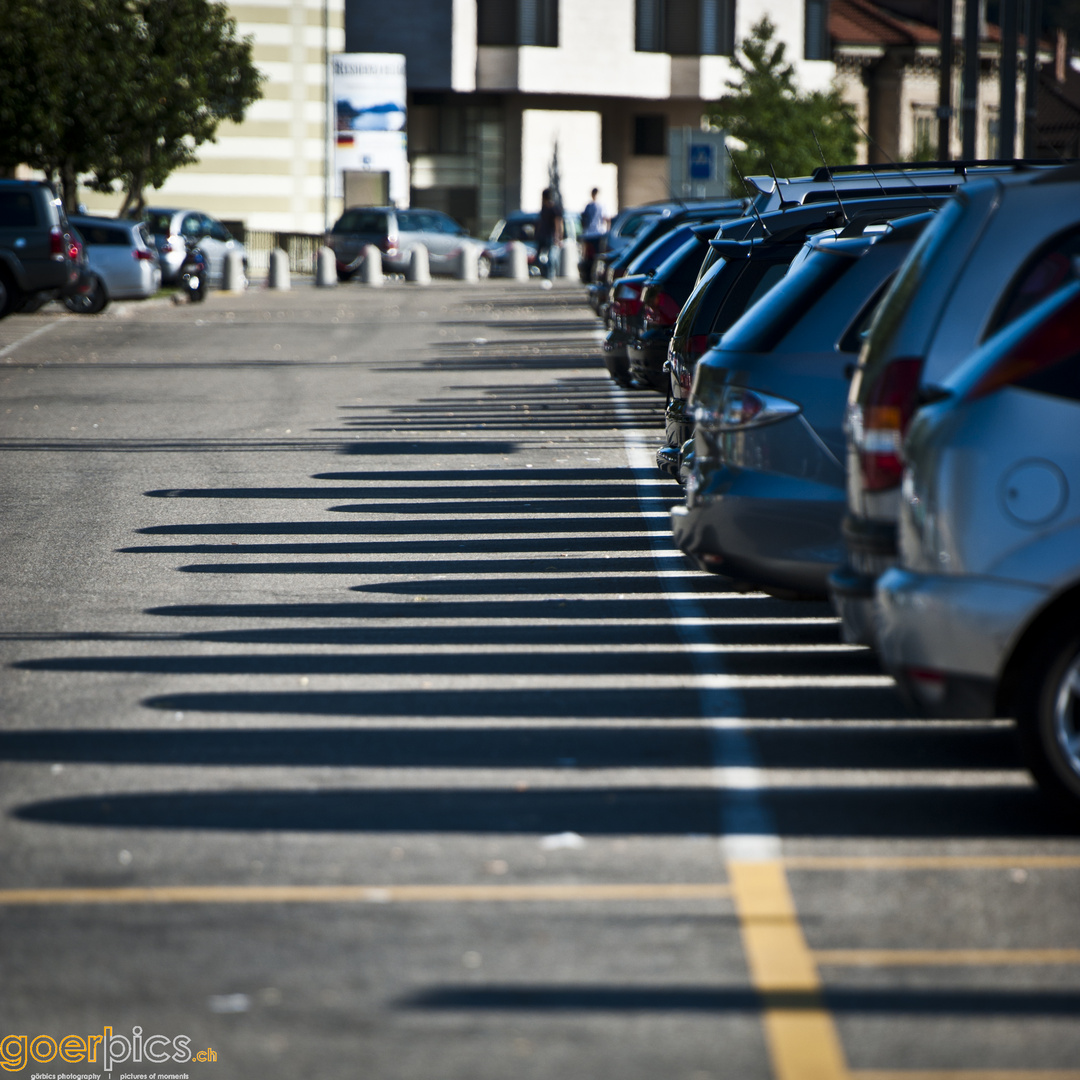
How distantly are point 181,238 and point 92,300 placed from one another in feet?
23.9

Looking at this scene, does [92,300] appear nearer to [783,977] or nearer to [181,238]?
[181,238]

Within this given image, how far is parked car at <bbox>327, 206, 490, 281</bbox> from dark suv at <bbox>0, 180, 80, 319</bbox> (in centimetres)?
2048

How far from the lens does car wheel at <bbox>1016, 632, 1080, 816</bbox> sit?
17.9 feet

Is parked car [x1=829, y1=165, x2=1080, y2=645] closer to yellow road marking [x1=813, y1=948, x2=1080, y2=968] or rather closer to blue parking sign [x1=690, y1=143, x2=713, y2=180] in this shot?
yellow road marking [x1=813, y1=948, x2=1080, y2=968]

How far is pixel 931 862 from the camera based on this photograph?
5.22 metres

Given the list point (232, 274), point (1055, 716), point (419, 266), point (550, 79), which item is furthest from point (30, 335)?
point (550, 79)

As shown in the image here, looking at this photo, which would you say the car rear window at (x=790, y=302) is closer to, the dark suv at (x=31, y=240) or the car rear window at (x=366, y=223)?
the dark suv at (x=31, y=240)

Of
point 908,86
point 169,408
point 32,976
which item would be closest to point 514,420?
point 169,408

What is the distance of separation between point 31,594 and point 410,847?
4.55 metres

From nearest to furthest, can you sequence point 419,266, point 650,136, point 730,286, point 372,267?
point 730,286 < point 372,267 < point 419,266 < point 650,136

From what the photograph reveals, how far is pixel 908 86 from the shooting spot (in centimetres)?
6900

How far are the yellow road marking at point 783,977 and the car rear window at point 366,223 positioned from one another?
151ft

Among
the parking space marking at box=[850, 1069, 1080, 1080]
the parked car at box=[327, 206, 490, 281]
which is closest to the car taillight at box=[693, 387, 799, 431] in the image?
the parking space marking at box=[850, 1069, 1080, 1080]

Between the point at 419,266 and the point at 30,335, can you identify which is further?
the point at 419,266
